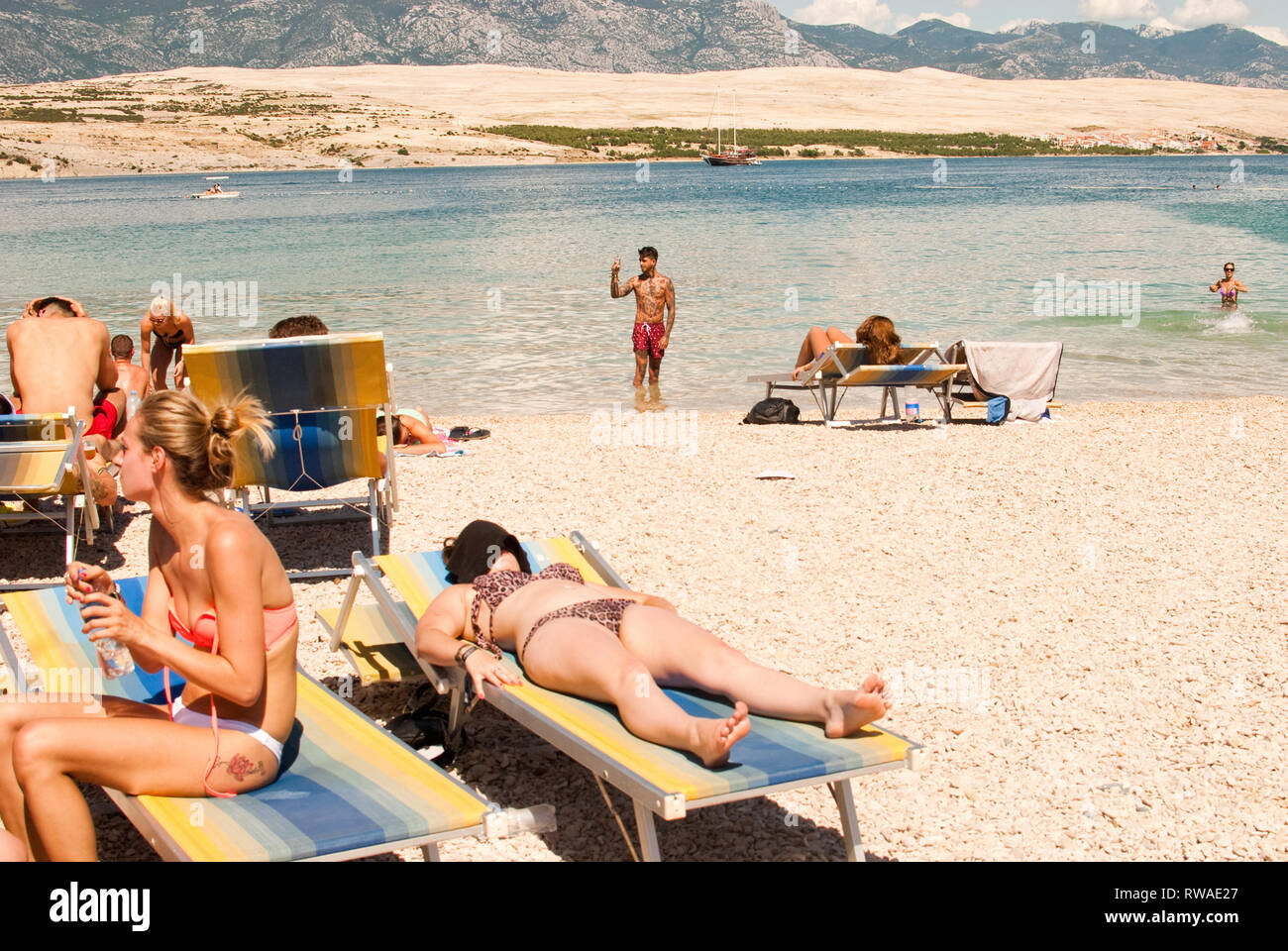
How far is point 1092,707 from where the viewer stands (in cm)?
411

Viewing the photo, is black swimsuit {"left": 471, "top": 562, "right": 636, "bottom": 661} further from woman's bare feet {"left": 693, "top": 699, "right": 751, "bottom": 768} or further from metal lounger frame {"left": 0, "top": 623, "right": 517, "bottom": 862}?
metal lounger frame {"left": 0, "top": 623, "right": 517, "bottom": 862}

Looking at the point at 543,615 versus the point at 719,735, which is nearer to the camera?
the point at 719,735

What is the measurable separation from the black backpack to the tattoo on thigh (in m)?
7.16

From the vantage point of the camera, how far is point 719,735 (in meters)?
2.72

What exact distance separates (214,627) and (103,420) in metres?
4.29

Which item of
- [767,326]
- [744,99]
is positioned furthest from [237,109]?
[767,326]

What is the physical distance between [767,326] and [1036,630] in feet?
37.5

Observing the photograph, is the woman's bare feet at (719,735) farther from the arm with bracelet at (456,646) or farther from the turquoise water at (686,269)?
the turquoise water at (686,269)

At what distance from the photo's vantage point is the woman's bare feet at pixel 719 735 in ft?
8.88

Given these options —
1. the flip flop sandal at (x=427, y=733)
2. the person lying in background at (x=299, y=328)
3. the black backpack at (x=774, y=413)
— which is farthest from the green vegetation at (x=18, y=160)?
the flip flop sandal at (x=427, y=733)

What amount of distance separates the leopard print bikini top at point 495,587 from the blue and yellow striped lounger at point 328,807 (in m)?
0.52

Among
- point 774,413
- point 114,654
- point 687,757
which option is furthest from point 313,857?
point 774,413

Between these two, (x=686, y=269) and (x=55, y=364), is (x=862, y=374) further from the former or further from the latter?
(x=686, y=269)
